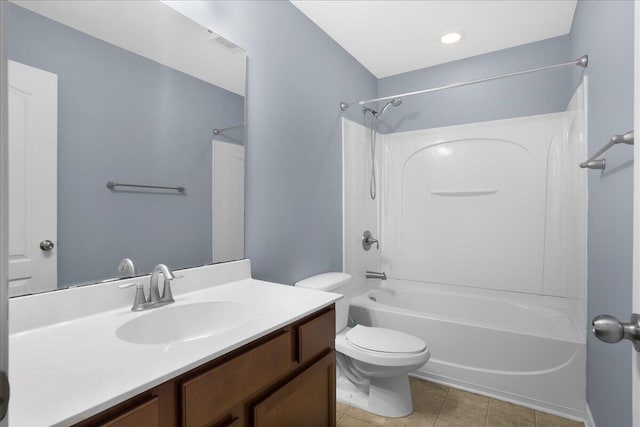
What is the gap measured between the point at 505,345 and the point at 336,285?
3.71ft

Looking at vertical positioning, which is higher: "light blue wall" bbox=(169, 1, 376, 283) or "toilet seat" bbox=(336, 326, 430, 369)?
"light blue wall" bbox=(169, 1, 376, 283)

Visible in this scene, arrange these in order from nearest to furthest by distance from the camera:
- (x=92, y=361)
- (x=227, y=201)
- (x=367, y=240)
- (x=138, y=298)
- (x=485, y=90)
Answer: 1. (x=92, y=361)
2. (x=138, y=298)
3. (x=227, y=201)
4. (x=485, y=90)
5. (x=367, y=240)

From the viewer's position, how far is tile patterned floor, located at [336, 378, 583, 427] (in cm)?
190

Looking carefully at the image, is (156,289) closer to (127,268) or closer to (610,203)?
(127,268)

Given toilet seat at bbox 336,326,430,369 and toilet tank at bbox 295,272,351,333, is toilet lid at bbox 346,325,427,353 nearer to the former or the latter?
toilet seat at bbox 336,326,430,369

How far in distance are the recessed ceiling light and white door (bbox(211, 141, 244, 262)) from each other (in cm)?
184

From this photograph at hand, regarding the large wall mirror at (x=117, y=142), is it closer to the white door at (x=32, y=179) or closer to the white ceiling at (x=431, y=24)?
the white door at (x=32, y=179)

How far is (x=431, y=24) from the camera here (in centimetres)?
235

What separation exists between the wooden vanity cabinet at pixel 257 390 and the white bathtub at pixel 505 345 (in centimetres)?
110

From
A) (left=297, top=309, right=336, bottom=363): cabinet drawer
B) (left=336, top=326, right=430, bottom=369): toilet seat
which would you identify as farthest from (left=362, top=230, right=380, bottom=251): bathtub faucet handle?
(left=297, top=309, right=336, bottom=363): cabinet drawer

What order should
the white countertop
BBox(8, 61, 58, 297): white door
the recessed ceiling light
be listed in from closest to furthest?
the white countertop → BBox(8, 61, 58, 297): white door → the recessed ceiling light

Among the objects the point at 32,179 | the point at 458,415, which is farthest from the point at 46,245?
the point at 458,415

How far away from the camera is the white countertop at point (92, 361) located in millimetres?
629

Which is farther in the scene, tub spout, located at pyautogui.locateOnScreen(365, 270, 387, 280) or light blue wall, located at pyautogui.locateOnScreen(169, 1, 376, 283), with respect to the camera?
tub spout, located at pyautogui.locateOnScreen(365, 270, 387, 280)
